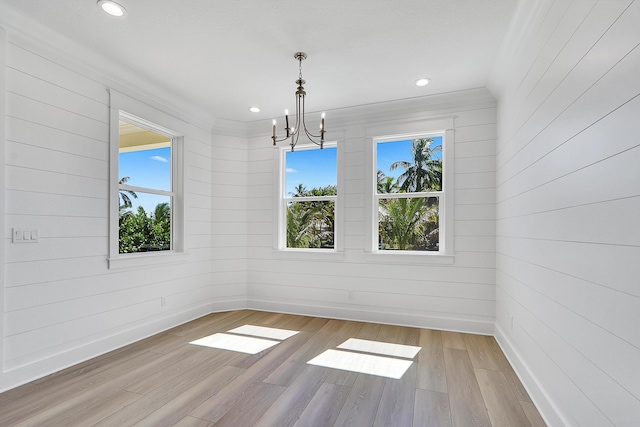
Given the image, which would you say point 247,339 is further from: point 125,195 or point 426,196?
point 426,196

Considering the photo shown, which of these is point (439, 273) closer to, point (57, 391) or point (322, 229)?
point (322, 229)

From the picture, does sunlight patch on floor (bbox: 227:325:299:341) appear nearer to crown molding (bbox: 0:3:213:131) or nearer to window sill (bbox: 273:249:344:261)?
window sill (bbox: 273:249:344:261)

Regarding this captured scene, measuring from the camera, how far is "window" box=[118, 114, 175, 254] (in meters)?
3.36

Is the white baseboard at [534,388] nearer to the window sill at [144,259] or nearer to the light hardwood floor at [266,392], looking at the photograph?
the light hardwood floor at [266,392]

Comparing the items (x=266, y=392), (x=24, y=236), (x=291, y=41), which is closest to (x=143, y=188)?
(x=24, y=236)

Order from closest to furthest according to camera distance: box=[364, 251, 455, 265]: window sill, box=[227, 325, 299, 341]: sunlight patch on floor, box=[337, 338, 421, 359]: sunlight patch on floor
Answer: box=[337, 338, 421, 359]: sunlight patch on floor → box=[227, 325, 299, 341]: sunlight patch on floor → box=[364, 251, 455, 265]: window sill

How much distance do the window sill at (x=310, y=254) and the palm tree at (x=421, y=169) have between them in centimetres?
123

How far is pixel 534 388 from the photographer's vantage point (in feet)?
7.25

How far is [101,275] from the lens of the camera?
3.01 meters

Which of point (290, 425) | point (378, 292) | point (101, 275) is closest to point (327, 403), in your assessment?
point (290, 425)

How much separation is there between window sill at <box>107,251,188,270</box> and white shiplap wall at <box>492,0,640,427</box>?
3.62 m

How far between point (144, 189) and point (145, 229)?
454 millimetres

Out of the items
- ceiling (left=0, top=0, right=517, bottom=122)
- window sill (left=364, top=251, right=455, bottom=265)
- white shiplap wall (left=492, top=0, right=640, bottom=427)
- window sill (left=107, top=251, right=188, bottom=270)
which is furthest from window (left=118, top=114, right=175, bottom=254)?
white shiplap wall (left=492, top=0, right=640, bottom=427)

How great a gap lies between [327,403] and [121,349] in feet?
7.26
